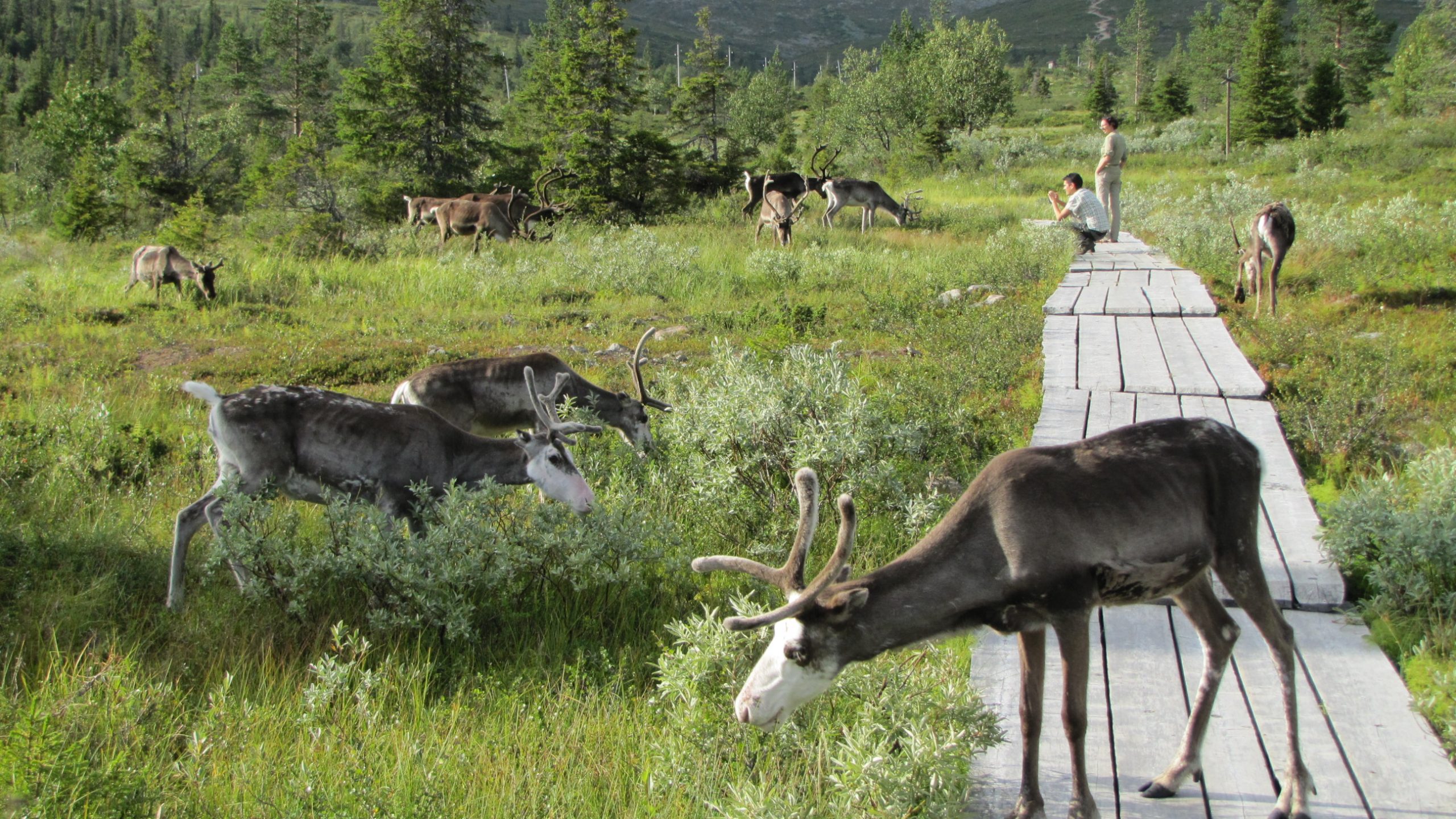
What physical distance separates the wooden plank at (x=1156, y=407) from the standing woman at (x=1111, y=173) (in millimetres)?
9190

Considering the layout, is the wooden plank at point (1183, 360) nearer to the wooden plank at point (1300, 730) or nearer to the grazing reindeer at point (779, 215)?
the wooden plank at point (1300, 730)

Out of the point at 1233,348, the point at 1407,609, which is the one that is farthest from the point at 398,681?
the point at 1233,348

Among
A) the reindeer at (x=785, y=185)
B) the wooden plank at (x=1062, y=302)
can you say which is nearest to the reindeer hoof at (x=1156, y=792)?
the wooden plank at (x=1062, y=302)

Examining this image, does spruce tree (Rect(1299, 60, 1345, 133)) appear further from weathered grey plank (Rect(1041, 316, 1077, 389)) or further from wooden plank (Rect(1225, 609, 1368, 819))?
wooden plank (Rect(1225, 609, 1368, 819))

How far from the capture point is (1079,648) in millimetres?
2945

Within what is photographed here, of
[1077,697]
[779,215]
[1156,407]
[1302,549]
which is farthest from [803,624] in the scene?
[779,215]

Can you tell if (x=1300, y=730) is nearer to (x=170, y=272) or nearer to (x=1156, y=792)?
(x=1156, y=792)

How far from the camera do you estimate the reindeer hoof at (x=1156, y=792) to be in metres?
3.11

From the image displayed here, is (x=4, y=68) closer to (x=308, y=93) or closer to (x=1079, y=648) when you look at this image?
(x=308, y=93)

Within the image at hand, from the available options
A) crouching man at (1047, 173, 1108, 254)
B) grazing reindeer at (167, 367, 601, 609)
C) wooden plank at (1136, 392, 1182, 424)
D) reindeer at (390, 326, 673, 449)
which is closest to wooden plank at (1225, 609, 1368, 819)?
wooden plank at (1136, 392, 1182, 424)

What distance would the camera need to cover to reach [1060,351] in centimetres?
849

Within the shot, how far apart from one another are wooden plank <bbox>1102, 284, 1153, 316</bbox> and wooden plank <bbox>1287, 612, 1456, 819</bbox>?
616 centimetres

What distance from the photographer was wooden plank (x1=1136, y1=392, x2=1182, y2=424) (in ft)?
21.6

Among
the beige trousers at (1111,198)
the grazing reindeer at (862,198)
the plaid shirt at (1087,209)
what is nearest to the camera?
the plaid shirt at (1087,209)
